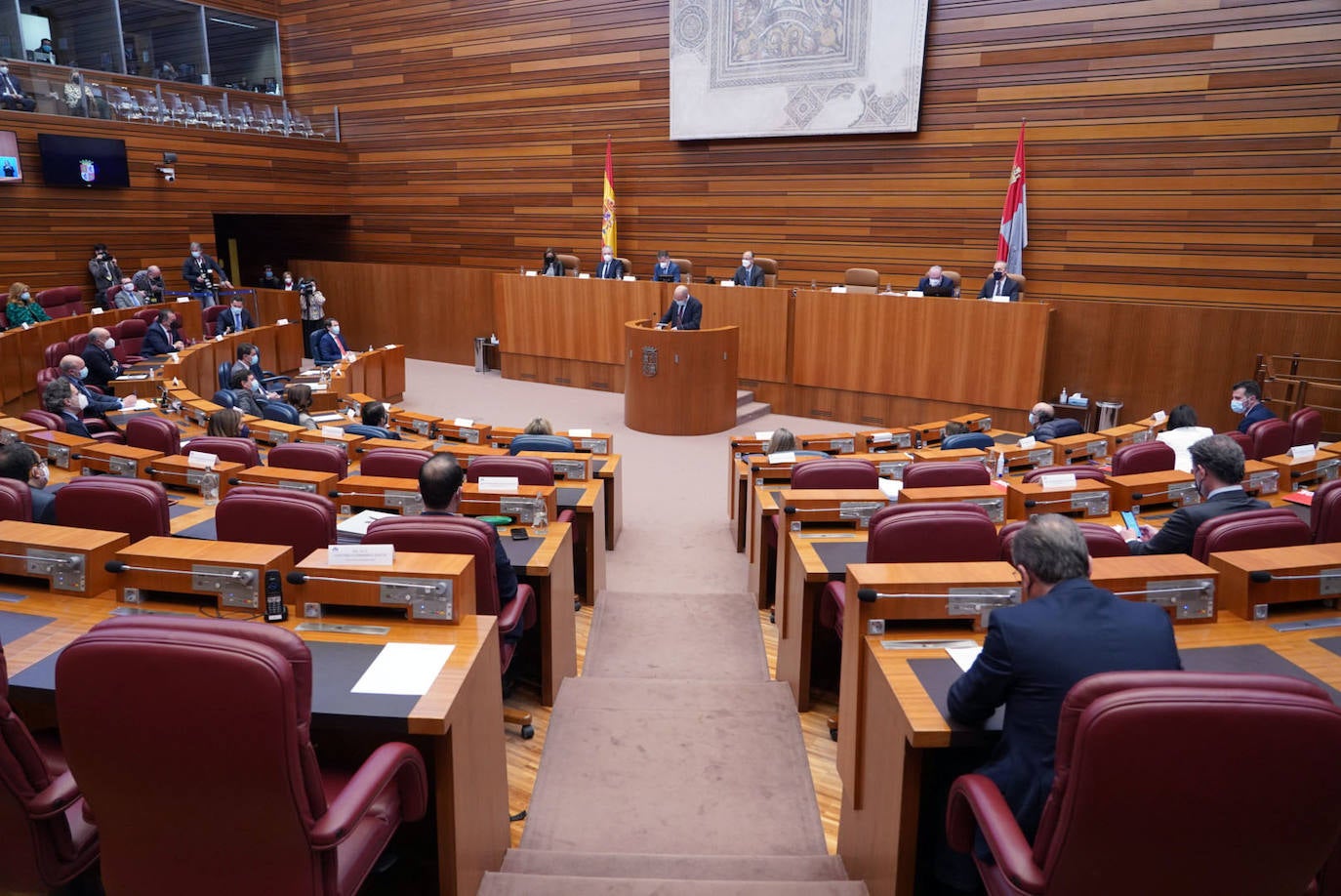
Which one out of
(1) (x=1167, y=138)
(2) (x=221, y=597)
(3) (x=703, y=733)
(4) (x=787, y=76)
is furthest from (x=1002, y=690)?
A: (4) (x=787, y=76)

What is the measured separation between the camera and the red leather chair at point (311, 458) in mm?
4559

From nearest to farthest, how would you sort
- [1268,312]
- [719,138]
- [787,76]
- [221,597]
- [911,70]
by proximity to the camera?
1. [221,597]
2. [1268,312]
3. [911,70]
4. [787,76]
5. [719,138]

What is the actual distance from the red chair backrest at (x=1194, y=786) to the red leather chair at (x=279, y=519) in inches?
101

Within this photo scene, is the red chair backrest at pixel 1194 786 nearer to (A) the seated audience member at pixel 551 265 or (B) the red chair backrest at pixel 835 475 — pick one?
(B) the red chair backrest at pixel 835 475

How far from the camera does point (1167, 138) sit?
339 inches

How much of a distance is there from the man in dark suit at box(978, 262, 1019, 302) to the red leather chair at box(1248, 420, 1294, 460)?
3.37m

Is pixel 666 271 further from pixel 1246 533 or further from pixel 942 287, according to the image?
pixel 1246 533

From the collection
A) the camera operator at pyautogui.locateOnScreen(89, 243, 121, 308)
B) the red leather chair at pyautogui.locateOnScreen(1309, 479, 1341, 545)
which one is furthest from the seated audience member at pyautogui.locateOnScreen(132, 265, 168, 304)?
the red leather chair at pyautogui.locateOnScreen(1309, 479, 1341, 545)

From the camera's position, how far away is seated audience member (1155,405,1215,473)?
5066 millimetres

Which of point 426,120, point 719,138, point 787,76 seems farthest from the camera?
point 426,120

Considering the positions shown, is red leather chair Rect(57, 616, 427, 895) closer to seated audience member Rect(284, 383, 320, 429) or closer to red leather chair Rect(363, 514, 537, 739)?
red leather chair Rect(363, 514, 537, 739)

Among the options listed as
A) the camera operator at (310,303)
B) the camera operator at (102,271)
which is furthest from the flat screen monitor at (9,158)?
the camera operator at (310,303)

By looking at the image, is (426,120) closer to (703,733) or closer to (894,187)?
(894,187)

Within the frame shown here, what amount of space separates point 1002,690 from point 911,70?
9211 mm
